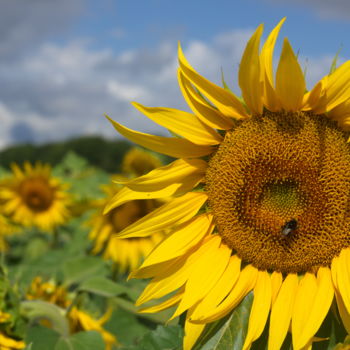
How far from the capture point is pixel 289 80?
6.81ft

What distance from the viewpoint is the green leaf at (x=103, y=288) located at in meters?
3.24

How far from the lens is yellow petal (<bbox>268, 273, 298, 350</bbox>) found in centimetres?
217

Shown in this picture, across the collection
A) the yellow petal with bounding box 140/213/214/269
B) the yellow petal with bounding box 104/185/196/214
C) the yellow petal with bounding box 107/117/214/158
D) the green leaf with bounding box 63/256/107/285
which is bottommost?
the green leaf with bounding box 63/256/107/285

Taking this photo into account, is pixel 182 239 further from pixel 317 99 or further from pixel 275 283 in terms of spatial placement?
pixel 317 99

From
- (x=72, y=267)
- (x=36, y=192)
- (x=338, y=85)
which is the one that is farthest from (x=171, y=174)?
(x=36, y=192)

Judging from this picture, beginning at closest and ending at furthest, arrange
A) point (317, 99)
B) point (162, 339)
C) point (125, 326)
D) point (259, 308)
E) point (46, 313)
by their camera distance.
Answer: point (317, 99) → point (259, 308) → point (162, 339) → point (46, 313) → point (125, 326)

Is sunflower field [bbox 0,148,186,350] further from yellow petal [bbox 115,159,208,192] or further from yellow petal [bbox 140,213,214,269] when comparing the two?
yellow petal [bbox 140,213,214,269]

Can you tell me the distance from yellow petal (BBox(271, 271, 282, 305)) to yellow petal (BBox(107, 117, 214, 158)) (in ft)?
1.83

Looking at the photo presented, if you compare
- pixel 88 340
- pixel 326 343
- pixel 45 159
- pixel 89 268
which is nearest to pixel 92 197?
pixel 89 268

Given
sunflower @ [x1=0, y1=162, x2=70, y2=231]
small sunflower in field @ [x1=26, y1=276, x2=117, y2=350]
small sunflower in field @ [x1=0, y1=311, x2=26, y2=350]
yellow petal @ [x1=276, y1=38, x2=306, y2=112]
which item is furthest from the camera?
sunflower @ [x1=0, y1=162, x2=70, y2=231]

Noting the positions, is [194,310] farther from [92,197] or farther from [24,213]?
[24,213]

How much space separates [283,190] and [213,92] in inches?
19.6

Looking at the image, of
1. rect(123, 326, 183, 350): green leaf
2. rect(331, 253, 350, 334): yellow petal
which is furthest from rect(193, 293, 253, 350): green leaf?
rect(331, 253, 350, 334): yellow petal

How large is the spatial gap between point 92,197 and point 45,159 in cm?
1735
